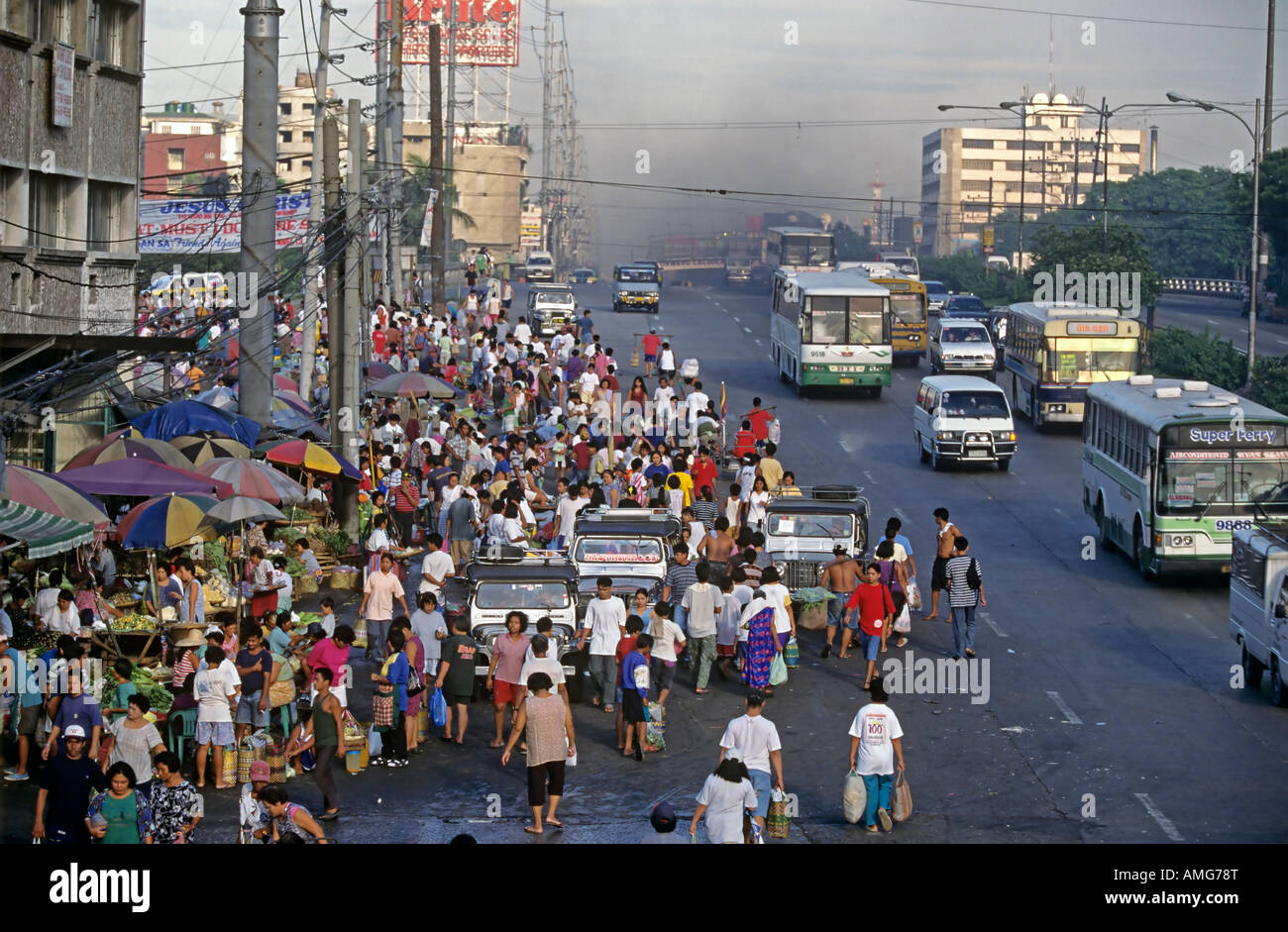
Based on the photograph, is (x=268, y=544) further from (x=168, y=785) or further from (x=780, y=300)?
(x=780, y=300)

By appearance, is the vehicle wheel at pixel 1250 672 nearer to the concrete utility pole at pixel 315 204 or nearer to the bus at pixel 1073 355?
the concrete utility pole at pixel 315 204

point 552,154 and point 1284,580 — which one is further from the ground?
point 552,154

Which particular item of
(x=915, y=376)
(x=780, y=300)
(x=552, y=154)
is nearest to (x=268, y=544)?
(x=780, y=300)

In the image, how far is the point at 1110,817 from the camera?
1524 cm

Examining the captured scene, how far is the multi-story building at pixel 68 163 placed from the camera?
2417cm

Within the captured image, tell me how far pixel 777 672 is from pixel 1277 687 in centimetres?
576

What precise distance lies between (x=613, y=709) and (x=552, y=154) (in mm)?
155488

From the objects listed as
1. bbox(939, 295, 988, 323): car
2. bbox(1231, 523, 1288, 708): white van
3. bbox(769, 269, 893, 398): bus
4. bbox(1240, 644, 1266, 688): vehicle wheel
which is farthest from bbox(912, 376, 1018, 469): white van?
bbox(939, 295, 988, 323): car

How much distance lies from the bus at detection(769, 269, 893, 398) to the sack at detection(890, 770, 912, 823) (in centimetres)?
3012

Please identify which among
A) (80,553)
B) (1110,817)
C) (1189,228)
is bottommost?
(1110,817)

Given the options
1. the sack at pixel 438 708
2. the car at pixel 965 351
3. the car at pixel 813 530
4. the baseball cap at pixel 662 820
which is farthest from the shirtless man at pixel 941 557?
the car at pixel 965 351

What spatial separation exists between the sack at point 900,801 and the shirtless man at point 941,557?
24.3 feet

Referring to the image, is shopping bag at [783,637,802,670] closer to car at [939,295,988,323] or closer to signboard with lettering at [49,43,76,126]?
signboard with lettering at [49,43,76,126]
